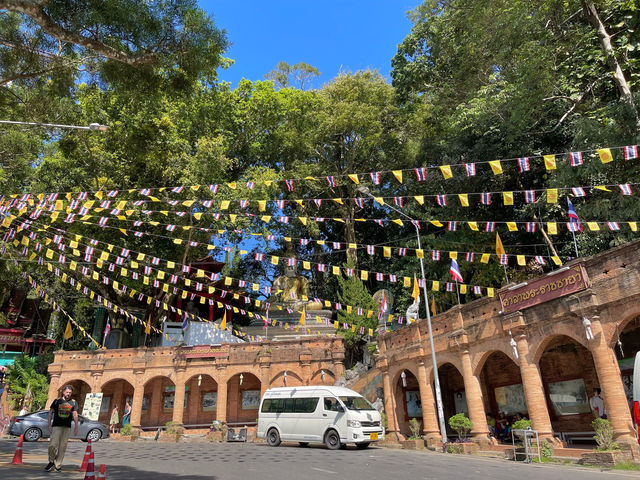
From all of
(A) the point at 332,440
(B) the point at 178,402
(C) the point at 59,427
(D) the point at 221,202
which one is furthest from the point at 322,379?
(C) the point at 59,427

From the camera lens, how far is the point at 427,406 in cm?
1777

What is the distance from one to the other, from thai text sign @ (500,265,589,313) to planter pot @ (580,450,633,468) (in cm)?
A: 411

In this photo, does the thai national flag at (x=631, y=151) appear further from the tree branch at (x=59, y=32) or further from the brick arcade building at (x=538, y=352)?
the tree branch at (x=59, y=32)

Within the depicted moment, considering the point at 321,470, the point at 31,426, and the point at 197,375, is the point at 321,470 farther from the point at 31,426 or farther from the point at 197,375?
the point at 197,375

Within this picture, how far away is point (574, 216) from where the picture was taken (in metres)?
15.2

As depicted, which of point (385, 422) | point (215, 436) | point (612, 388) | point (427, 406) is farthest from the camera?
point (215, 436)

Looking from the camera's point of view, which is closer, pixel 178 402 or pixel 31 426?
pixel 31 426

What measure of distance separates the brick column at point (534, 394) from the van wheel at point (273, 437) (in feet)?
29.9

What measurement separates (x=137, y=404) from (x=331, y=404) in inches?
660

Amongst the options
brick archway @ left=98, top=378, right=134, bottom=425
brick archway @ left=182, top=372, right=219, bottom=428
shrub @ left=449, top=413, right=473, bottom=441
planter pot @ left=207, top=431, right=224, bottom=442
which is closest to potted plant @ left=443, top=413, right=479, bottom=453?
shrub @ left=449, top=413, right=473, bottom=441

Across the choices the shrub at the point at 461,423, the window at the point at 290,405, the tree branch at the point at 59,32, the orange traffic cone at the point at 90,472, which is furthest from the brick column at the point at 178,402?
the tree branch at the point at 59,32

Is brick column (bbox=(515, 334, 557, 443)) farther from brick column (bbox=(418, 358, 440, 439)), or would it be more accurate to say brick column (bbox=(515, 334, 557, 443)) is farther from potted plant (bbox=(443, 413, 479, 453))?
brick column (bbox=(418, 358, 440, 439))

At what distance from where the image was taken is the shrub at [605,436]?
35.7 ft

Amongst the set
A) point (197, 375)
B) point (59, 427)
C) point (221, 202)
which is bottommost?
point (59, 427)
